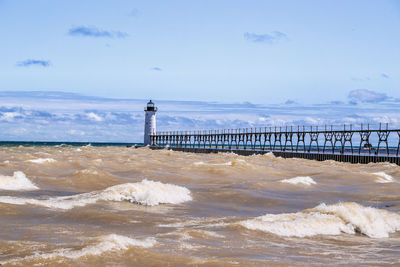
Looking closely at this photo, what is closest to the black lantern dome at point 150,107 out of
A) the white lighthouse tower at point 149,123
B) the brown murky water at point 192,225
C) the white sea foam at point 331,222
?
the white lighthouse tower at point 149,123

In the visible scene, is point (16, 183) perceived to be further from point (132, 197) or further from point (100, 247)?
point (100, 247)

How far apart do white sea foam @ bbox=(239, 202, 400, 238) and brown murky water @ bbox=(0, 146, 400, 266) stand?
0.02 metres

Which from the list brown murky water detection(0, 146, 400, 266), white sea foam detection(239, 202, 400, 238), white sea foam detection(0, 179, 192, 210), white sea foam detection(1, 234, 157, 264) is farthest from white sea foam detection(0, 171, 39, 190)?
white sea foam detection(1, 234, 157, 264)

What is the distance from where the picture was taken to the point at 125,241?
20.7ft

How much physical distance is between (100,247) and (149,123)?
74.6m

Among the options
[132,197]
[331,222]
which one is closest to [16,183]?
[132,197]

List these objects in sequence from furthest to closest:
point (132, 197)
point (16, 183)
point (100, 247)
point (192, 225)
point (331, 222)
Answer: point (16, 183) < point (132, 197) < point (331, 222) < point (192, 225) < point (100, 247)

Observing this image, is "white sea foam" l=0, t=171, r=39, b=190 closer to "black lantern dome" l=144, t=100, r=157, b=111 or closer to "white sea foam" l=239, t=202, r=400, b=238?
"white sea foam" l=239, t=202, r=400, b=238

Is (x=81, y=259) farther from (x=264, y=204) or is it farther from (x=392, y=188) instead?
(x=392, y=188)

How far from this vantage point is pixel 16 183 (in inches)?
535

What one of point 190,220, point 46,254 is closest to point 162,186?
point 190,220

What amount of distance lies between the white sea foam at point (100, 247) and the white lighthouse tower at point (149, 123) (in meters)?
71.9

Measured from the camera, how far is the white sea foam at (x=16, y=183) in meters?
13.2

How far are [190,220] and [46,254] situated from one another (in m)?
3.69
